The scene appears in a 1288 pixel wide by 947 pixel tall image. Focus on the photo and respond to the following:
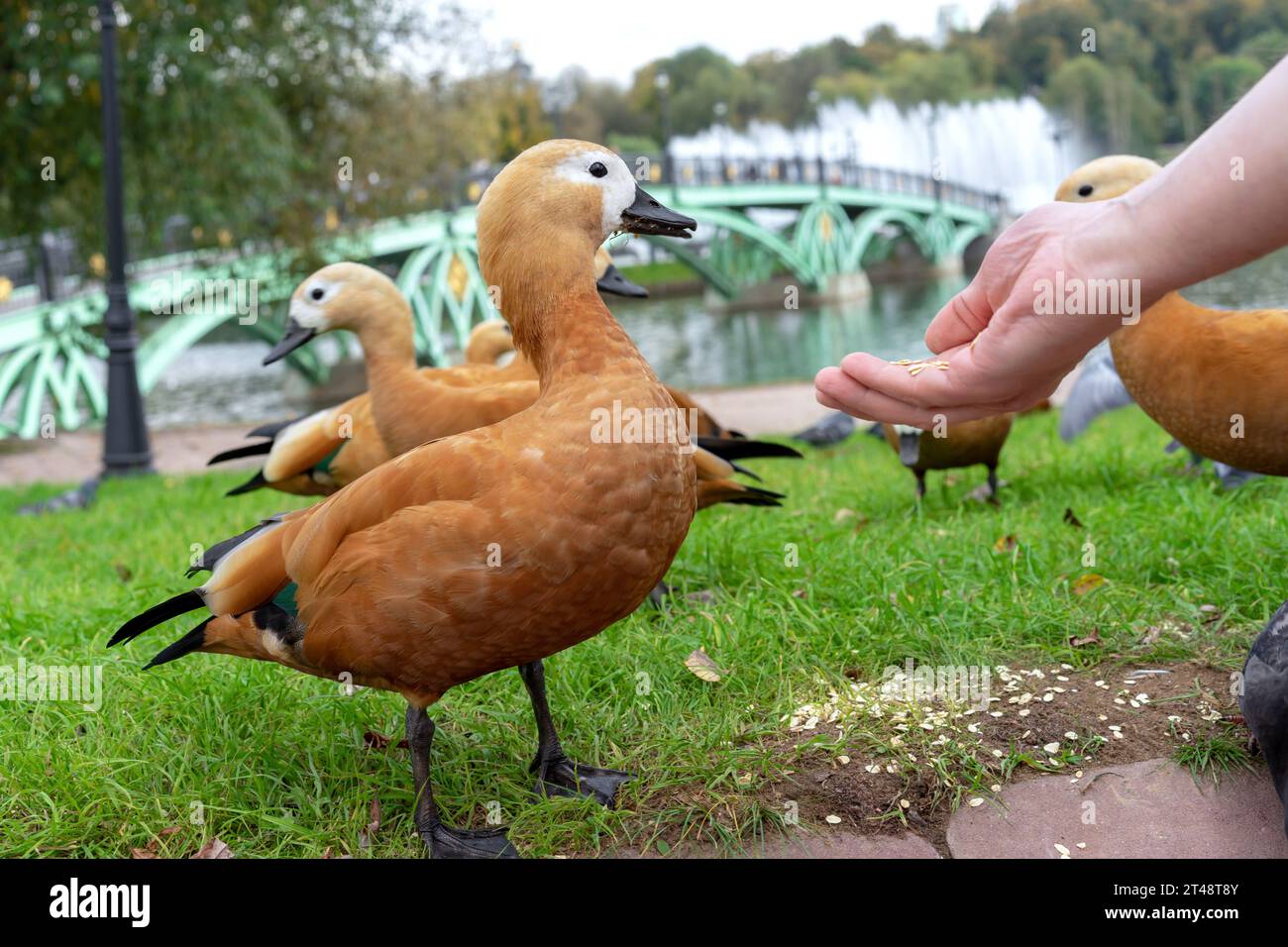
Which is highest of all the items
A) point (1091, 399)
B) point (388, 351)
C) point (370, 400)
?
point (388, 351)

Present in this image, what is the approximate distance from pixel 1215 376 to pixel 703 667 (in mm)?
1856

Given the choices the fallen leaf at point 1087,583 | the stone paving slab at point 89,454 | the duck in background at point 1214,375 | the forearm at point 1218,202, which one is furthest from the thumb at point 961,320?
the stone paving slab at point 89,454

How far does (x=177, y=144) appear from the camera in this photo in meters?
12.7

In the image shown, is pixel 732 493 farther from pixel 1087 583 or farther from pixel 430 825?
pixel 430 825

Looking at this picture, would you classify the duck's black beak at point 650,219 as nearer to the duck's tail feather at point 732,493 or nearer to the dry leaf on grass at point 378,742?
the duck's tail feather at point 732,493

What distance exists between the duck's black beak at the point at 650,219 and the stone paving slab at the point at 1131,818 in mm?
1481

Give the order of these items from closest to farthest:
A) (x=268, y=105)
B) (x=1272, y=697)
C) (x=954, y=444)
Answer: (x=1272, y=697), (x=954, y=444), (x=268, y=105)

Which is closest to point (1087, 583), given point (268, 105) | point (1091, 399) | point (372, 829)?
point (372, 829)

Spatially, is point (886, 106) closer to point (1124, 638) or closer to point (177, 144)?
point (177, 144)

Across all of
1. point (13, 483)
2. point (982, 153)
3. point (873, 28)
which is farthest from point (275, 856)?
point (873, 28)

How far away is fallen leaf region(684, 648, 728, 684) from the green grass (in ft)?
0.12

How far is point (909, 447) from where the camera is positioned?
4.78m

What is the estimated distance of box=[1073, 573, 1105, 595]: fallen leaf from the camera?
354cm

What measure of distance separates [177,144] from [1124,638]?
12276mm
